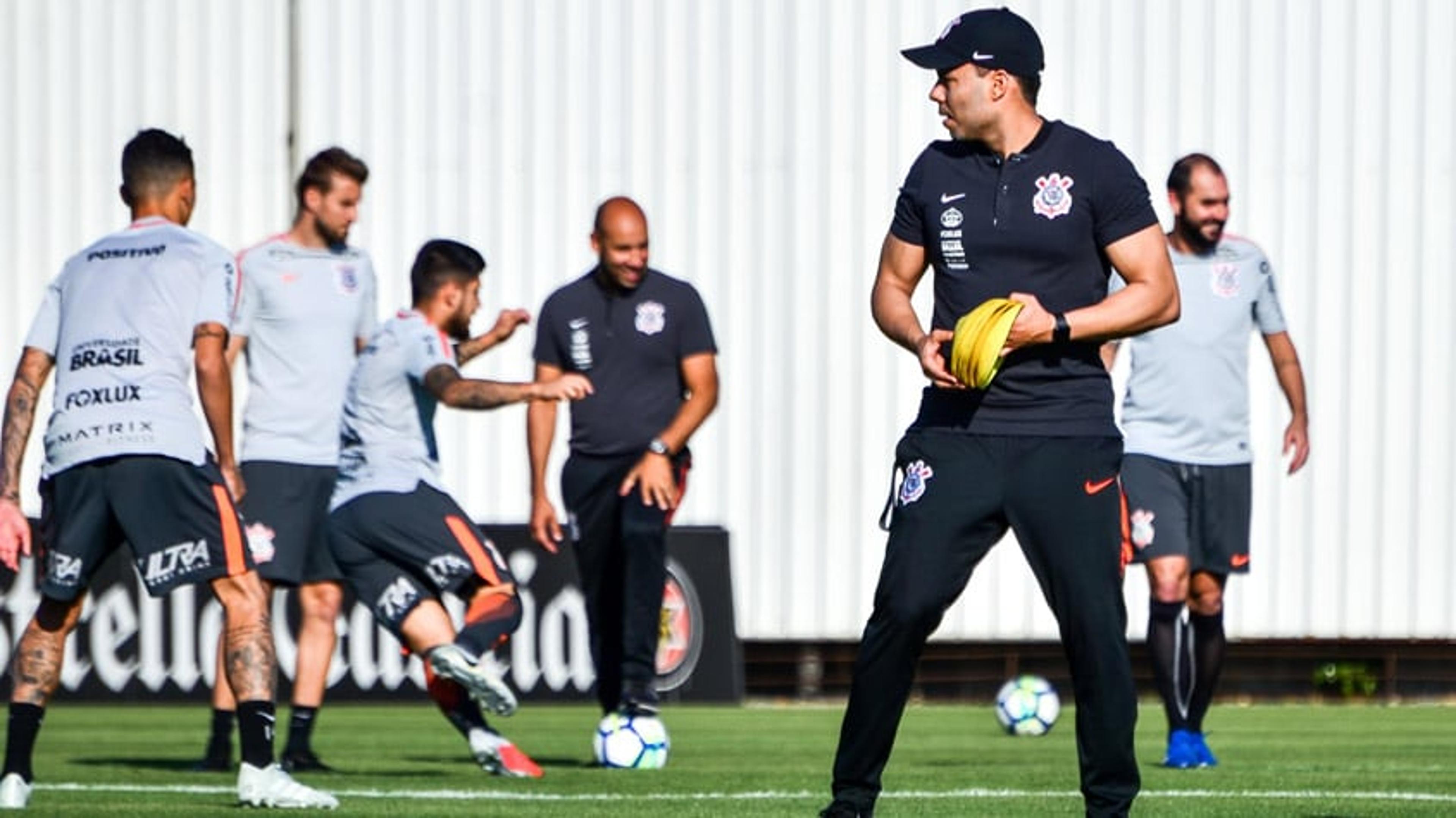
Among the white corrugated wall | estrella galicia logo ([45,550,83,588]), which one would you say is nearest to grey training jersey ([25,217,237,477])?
estrella galicia logo ([45,550,83,588])

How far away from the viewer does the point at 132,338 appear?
9406 mm

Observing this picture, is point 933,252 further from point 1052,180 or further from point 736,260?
point 736,260

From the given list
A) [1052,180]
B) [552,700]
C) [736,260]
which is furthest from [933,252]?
[736,260]

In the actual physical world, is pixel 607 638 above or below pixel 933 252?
below

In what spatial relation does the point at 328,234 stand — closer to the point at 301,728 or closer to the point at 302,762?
the point at 301,728

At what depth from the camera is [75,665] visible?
17.0m

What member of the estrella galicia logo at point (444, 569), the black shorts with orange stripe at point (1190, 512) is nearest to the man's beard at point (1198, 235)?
the black shorts with orange stripe at point (1190, 512)

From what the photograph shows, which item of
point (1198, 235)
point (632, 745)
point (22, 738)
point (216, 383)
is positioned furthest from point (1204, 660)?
point (22, 738)

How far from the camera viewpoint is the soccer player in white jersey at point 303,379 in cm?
1184

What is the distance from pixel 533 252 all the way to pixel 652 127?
1.13 metres

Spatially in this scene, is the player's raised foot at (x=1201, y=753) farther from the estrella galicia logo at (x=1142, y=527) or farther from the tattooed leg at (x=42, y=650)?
the tattooed leg at (x=42, y=650)

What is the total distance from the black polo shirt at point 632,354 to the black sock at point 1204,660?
7.78 feet

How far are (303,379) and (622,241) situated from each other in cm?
146

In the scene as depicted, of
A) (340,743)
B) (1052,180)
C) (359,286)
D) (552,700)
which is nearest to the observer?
(1052,180)
